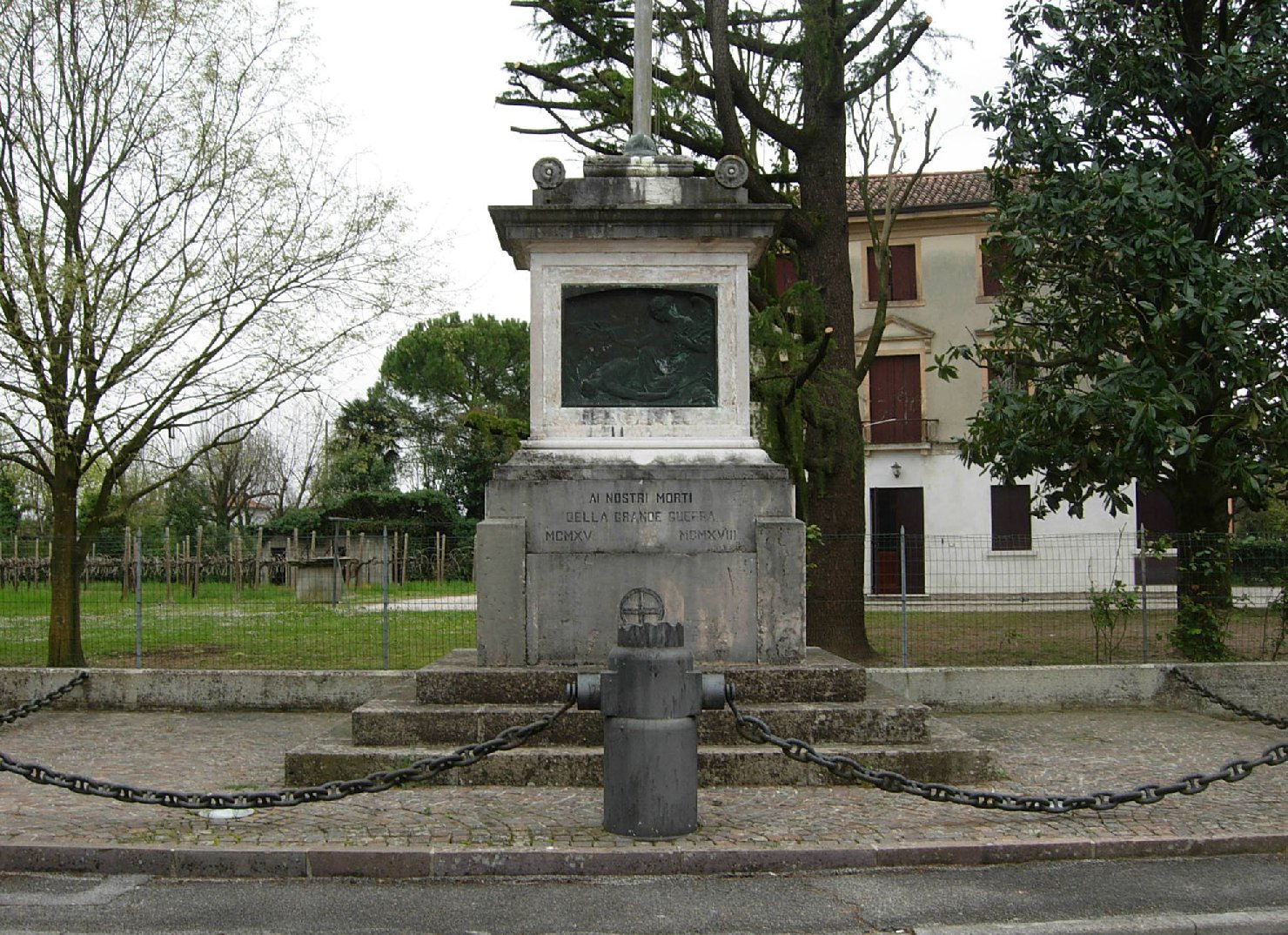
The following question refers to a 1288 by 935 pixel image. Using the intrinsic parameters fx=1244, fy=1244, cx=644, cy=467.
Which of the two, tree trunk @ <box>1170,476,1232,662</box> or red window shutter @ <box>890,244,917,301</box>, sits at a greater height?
red window shutter @ <box>890,244,917,301</box>

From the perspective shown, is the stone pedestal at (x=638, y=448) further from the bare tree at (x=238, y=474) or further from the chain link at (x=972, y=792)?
the bare tree at (x=238, y=474)

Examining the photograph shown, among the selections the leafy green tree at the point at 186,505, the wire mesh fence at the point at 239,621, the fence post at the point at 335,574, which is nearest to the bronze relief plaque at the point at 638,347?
the wire mesh fence at the point at 239,621

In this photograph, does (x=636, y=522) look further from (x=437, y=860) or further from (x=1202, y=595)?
(x=1202, y=595)

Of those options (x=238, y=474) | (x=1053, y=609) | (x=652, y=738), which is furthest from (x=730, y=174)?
(x=238, y=474)

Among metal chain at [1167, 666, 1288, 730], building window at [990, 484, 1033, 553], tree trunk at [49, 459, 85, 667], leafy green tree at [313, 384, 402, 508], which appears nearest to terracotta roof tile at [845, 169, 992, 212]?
building window at [990, 484, 1033, 553]

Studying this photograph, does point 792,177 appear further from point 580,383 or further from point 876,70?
point 580,383

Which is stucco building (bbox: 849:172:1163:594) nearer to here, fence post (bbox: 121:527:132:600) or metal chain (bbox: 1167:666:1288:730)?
fence post (bbox: 121:527:132:600)

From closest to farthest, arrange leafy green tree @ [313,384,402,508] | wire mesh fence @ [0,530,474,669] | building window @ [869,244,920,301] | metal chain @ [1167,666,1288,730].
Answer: metal chain @ [1167,666,1288,730] → wire mesh fence @ [0,530,474,669] → building window @ [869,244,920,301] → leafy green tree @ [313,384,402,508]

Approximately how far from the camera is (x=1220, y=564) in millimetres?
12930

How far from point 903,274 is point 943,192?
2.62m

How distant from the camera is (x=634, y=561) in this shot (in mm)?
8781

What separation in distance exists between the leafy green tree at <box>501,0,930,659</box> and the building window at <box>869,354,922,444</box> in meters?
16.5

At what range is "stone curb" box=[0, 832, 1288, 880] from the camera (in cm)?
589

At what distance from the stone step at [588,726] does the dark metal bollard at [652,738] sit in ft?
5.71
